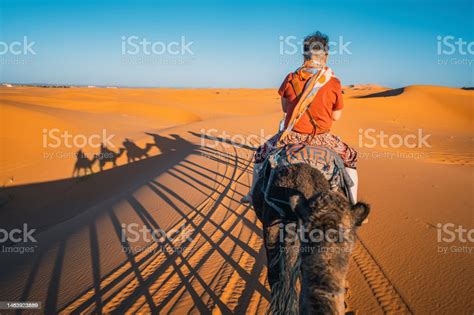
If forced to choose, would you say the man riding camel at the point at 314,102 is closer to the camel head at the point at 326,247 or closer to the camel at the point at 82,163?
the camel head at the point at 326,247

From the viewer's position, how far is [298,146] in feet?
9.68

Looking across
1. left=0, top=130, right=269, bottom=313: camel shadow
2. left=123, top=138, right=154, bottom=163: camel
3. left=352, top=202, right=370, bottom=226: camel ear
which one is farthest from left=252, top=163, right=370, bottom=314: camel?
left=123, top=138, right=154, bottom=163: camel

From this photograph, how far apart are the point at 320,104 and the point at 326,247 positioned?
188cm

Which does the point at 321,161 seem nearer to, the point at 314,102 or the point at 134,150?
the point at 314,102

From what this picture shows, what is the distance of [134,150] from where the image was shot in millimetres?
14180

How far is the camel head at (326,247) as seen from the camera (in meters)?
1.72

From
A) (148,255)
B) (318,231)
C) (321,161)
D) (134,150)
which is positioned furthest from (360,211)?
(134,150)

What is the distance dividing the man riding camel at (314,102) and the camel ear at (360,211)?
1.17m

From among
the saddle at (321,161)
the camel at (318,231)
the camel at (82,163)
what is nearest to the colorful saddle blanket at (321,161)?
the saddle at (321,161)

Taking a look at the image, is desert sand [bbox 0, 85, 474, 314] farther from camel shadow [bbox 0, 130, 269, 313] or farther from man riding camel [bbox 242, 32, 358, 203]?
man riding camel [bbox 242, 32, 358, 203]

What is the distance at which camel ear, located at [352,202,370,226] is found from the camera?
6.26ft

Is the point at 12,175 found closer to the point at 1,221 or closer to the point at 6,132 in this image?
the point at 1,221

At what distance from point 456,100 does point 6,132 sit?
43.4 m

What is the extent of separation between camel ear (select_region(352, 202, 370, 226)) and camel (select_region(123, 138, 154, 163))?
1289cm
